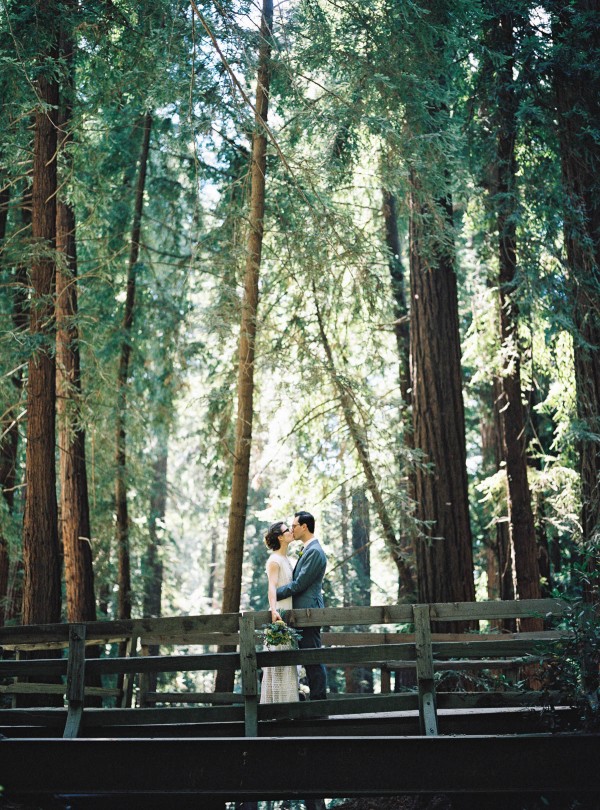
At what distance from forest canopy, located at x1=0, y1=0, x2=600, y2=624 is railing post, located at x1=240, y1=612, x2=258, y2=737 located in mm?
3900

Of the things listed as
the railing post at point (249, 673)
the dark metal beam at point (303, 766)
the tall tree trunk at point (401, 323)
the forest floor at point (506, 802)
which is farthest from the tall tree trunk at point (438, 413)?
the dark metal beam at point (303, 766)

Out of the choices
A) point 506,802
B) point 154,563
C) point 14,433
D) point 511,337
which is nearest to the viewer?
point 506,802

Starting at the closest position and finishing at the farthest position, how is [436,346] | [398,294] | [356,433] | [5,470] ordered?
[436,346] → [356,433] → [5,470] → [398,294]

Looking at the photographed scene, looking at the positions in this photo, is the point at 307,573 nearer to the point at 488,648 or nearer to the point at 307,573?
the point at 307,573

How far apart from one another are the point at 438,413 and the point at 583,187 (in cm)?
351

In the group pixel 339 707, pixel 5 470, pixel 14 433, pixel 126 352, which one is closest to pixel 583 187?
pixel 339 707

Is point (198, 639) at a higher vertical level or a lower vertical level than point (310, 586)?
lower

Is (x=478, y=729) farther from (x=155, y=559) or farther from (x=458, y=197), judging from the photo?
(x=155, y=559)

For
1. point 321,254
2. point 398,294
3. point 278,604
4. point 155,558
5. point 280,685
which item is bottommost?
point 280,685

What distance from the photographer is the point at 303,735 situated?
7156 millimetres

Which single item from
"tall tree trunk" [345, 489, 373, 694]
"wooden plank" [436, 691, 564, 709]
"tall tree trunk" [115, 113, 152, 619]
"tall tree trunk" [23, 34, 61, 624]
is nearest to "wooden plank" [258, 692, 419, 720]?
"wooden plank" [436, 691, 564, 709]

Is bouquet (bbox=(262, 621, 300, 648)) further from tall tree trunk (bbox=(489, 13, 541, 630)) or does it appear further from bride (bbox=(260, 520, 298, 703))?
tall tree trunk (bbox=(489, 13, 541, 630))

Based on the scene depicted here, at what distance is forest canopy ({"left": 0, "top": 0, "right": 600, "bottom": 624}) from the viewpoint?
11.2 metres

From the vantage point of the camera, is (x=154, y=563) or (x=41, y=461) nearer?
→ (x=41, y=461)
